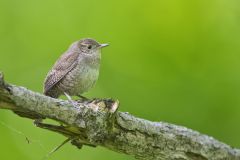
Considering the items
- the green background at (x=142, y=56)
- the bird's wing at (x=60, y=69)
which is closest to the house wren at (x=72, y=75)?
the bird's wing at (x=60, y=69)

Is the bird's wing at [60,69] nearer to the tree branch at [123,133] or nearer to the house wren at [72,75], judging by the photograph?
the house wren at [72,75]

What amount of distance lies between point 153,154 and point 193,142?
1.12ft

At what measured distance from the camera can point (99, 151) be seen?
558cm

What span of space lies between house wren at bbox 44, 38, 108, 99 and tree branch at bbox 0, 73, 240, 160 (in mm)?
1679

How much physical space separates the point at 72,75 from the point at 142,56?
32.7 inches

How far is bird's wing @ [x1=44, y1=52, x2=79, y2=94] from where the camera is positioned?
233 inches

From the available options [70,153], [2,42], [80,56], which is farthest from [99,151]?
[2,42]

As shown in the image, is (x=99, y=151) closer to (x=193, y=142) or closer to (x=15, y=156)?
(x=15, y=156)

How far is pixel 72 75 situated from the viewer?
6020mm

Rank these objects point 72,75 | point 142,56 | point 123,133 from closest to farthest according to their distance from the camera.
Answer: point 123,133 < point 142,56 < point 72,75

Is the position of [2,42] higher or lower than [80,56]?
lower

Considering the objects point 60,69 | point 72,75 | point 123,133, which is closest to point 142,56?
point 72,75

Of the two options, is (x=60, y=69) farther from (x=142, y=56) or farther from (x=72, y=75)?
(x=142, y=56)

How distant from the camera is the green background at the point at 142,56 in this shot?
17.4 feet
